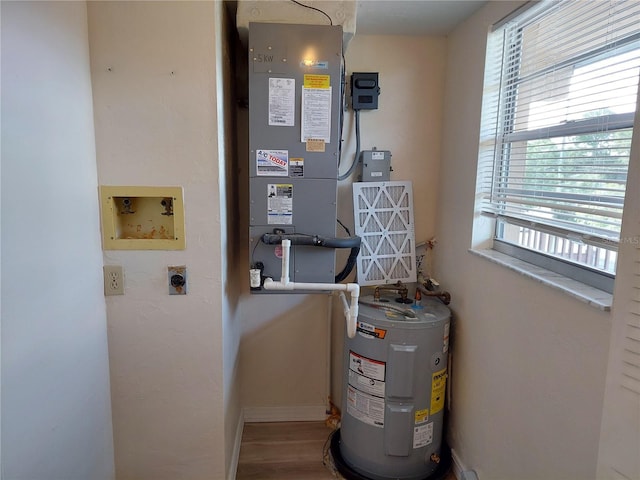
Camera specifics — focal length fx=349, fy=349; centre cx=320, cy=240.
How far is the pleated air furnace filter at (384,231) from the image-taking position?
190 cm

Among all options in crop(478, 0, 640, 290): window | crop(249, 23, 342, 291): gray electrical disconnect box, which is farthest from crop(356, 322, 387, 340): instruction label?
crop(478, 0, 640, 290): window

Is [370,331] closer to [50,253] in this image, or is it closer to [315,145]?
[315,145]

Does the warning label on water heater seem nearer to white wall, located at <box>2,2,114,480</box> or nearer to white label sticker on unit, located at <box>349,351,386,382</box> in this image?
white label sticker on unit, located at <box>349,351,386,382</box>

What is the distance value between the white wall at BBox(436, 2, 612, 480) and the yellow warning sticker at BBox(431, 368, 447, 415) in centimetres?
10

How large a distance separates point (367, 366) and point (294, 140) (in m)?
1.09

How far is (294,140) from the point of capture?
4.94 ft

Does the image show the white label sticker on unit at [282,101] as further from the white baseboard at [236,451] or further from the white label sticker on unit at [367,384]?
the white baseboard at [236,451]

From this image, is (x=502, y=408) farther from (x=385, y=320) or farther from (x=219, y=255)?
(x=219, y=255)

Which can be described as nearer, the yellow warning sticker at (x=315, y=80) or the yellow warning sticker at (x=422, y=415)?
the yellow warning sticker at (x=315, y=80)

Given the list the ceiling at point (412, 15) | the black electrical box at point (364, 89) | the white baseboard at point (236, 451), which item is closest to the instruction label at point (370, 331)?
the white baseboard at point (236, 451)

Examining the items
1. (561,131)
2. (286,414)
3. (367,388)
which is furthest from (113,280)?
(561,131)

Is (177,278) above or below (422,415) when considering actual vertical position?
above

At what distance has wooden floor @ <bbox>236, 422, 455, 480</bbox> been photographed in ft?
5.75

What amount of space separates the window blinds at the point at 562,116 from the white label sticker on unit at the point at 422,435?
1048 mm
